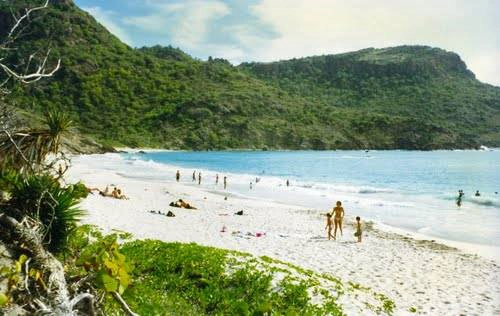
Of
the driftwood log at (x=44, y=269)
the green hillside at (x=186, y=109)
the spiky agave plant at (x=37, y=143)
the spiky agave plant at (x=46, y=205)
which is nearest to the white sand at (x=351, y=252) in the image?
the spiky agave plant at (x=46, y=205)

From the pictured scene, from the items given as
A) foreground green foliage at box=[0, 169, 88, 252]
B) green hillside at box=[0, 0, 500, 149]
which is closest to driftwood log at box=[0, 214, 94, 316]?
foreground green foliage at box=[0, 169, 88, 252]

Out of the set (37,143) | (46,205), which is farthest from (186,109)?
(46,205)

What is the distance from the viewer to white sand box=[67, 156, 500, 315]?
493 inches

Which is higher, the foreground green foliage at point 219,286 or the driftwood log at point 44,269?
the driftwood log at point 44,269

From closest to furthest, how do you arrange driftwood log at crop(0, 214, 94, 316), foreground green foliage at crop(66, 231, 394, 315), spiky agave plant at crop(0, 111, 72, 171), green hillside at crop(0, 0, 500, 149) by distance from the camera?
driftwood log at crop(0, 214, 94, 316) < spiky agave plant at crop(0, 111, 72, 171) < foreground green foliage at crop(66, 231, 394, 315) < green hillside at crop(0, 0, 500, 149)

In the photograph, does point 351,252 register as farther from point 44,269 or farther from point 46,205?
point 44,269

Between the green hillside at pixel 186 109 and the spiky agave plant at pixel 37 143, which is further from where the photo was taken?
the green hillside at pixel 186 109

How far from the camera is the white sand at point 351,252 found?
493 inches

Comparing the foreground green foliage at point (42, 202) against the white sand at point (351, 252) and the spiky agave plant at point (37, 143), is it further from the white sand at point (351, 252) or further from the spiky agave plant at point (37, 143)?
the white sand at point (351, 252)

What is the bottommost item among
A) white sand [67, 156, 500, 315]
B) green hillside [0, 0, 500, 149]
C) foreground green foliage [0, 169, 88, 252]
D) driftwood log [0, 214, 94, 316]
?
white sand [67, 156, 500, 315]

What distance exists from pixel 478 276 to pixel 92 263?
13.9m

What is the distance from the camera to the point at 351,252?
17.6 meters

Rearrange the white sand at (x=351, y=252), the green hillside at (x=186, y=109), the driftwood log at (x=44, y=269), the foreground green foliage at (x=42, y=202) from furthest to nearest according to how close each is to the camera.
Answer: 1. the green hillside at (x=186, y=109)
2. the white sand at (x=351, y=252)
3. the foreground green foliage at (x=42, y=202)
4. the driftwood log at (x=44, y=269)

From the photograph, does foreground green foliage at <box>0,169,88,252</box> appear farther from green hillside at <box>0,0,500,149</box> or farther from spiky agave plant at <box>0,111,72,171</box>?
green hillside at <box>0,0,500,149</box>
